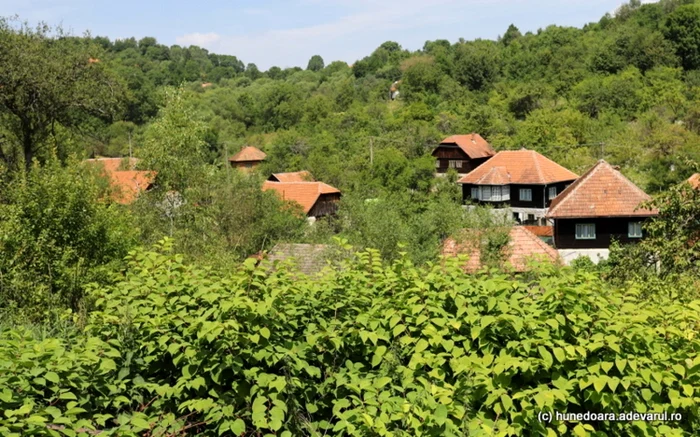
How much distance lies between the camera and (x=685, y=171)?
35688mm

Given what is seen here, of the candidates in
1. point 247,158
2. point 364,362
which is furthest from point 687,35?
point 364,362

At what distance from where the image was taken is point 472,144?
55344 mm

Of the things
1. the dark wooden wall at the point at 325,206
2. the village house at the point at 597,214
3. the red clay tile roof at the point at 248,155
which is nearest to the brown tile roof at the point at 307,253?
the village house at the point at 597,214

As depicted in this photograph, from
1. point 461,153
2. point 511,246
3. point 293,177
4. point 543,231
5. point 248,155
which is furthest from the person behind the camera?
point 248,155

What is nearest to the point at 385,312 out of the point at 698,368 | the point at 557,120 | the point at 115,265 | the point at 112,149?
the point at 698,368

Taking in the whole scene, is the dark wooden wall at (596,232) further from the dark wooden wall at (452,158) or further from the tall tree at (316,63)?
the tall tree at (316,63)

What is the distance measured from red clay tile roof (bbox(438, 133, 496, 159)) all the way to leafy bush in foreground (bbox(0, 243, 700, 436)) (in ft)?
165

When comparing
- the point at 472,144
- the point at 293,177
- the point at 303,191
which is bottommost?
the point at 303,191

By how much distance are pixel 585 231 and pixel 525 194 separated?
42.6ft

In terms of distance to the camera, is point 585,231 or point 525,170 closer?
point 585,231

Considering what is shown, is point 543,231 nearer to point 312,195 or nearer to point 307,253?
point 312,195

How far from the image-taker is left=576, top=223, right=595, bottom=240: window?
29703 millimetres

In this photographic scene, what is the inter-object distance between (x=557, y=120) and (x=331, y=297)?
51.1 m

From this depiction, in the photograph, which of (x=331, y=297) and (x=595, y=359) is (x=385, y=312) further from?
(x=595, y=359)
